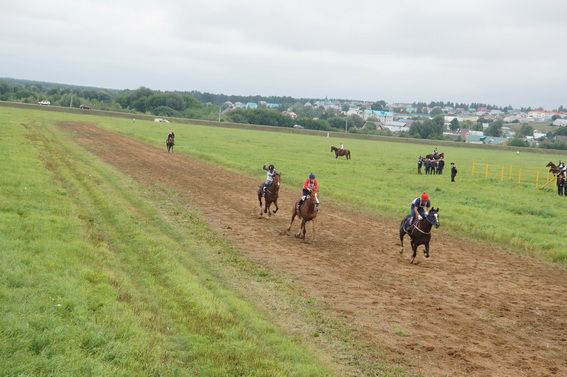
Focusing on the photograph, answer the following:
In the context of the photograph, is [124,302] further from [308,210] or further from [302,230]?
[302,230]

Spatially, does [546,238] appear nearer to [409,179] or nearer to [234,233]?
[234,233]

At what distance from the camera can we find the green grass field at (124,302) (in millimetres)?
8383

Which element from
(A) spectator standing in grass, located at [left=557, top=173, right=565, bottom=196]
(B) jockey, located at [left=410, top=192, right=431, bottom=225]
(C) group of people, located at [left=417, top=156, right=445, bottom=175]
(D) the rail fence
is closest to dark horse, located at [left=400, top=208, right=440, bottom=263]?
(B) jockey, located at [left=410, top=192, right=431, bottom=225]

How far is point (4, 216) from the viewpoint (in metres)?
15.6

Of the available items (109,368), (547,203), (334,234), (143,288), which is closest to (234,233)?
(334,234)

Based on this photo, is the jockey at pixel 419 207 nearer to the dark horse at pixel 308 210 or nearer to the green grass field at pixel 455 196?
the dark horse at pixel 308 210

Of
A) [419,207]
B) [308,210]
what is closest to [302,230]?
[308,210]

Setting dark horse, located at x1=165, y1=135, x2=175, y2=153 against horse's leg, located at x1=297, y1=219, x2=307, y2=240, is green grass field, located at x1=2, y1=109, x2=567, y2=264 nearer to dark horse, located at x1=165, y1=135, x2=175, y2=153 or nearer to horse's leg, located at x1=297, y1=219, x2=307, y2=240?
dark horse, located at x1=165, y1=135, x2=175, y2=153

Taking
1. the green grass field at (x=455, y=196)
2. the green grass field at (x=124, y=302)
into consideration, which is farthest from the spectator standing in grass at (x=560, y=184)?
the green grass field at (x=124, y=302)

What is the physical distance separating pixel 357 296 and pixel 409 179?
29187 mm

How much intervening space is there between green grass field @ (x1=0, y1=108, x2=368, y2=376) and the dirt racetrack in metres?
1.58

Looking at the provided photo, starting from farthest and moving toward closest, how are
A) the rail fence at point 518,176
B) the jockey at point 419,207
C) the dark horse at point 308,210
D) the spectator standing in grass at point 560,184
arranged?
the rail fence at point 518,176 < the spectator standing in grass at point 560,184 < the dark horse at point 308,210 < the jockey at point 419,207

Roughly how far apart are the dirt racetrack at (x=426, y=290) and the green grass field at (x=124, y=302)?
1583 millimetres

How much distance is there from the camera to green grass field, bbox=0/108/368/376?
330 inches
